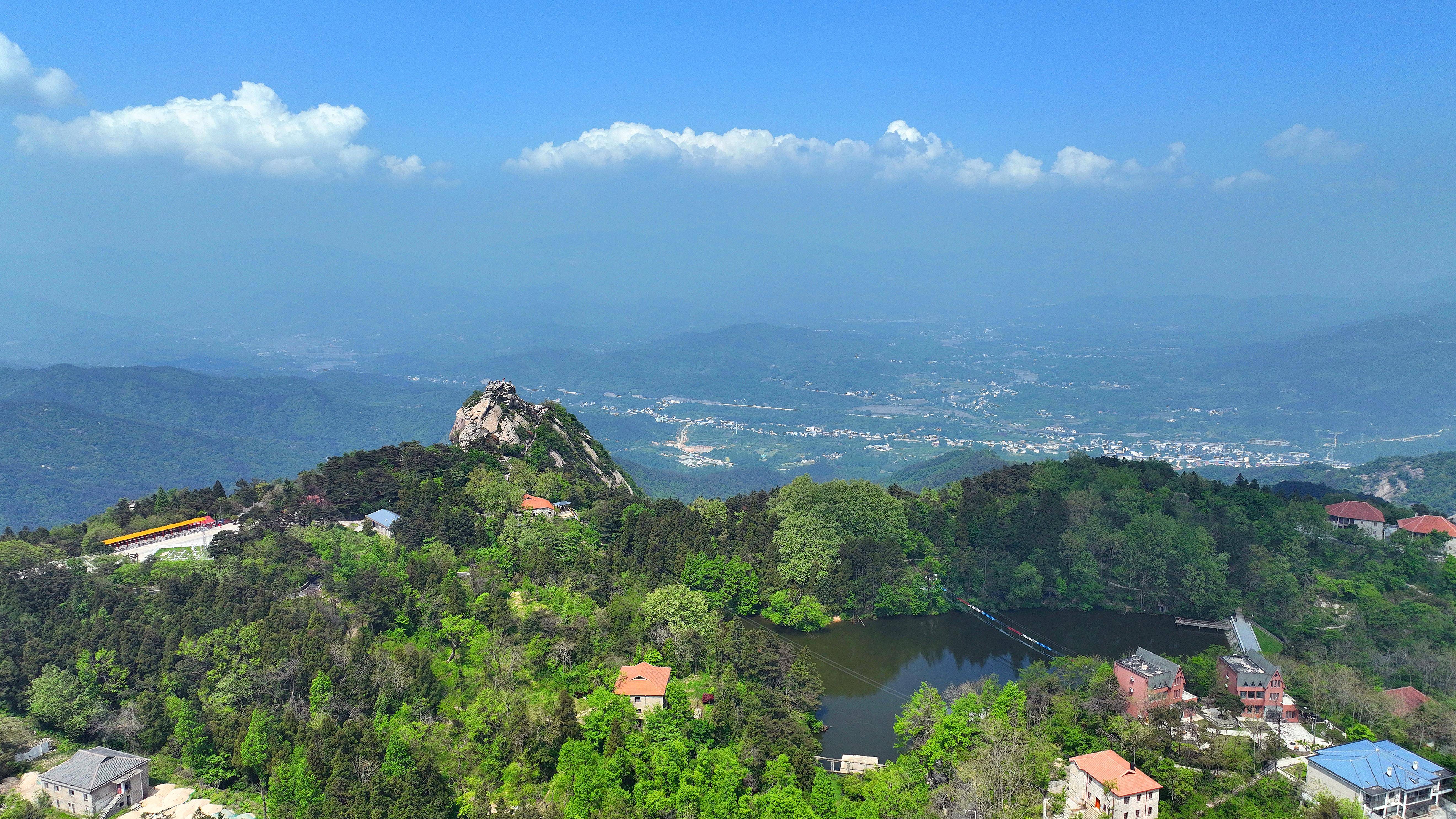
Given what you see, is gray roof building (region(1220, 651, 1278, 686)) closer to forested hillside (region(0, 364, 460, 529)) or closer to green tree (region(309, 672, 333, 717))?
green tree (region(309, 672, 333, 717))

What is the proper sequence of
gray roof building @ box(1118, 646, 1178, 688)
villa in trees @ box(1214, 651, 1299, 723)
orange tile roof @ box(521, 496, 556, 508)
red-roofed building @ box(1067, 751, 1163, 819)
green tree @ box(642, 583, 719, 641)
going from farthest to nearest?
orange tile roof @ box(521, 496, 556, 508)
green tree @ box(642, 583, 719, 641)
gray roof building @ box(1118, 646, 1178, 688)
villa in trees @ box(1214, 651, 1299, 723)
red-roofed building @ box(1067, 751, 1163, 819)

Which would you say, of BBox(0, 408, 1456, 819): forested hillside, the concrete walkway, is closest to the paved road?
BBox(0, 408, 1456, 819): forested hillside

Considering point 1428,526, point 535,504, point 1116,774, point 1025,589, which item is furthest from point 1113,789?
point 1428,526

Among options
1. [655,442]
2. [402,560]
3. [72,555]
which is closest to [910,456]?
[655,442]

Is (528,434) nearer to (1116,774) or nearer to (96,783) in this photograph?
(96,783)

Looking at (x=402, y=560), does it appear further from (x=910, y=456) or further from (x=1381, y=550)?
(x=910, y=456)
